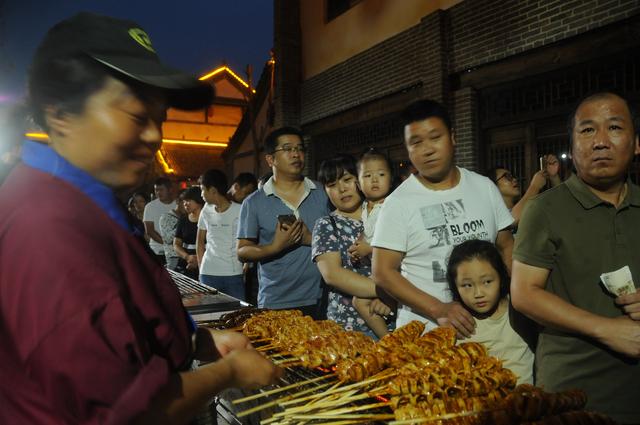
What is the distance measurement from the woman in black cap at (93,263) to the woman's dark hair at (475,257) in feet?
5.82

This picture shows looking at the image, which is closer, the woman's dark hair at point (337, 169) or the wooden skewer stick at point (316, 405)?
the wooden skewer stick at point (316, 405)

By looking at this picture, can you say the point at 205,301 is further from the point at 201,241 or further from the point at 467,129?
the point at 467,129

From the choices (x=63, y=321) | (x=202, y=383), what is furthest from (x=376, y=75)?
(x=63, y=321)

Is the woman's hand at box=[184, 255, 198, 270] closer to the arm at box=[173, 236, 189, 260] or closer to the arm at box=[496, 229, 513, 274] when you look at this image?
the arm at box=[173, 236, 189, 260]

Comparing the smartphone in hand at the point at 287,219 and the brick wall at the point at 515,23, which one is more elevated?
the brick wall at the point at 515,23

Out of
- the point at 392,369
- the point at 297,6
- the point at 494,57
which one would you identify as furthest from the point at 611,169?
the point at 297,6

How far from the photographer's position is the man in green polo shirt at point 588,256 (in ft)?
7.43

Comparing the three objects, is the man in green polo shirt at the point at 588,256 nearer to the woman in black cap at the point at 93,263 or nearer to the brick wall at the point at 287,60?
the woman in black cap at the point at 93,263

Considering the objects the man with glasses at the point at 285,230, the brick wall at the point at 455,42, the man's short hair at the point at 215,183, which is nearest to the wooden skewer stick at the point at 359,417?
the man with glasses at the point at 285,230

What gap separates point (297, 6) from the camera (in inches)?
552

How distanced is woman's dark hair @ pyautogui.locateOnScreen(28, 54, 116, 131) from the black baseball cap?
2 centimetres

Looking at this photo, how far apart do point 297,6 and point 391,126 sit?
5769 millimetres

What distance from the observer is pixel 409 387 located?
6.72 ft

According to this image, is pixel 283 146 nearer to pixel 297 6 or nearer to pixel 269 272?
pixel 269 272
